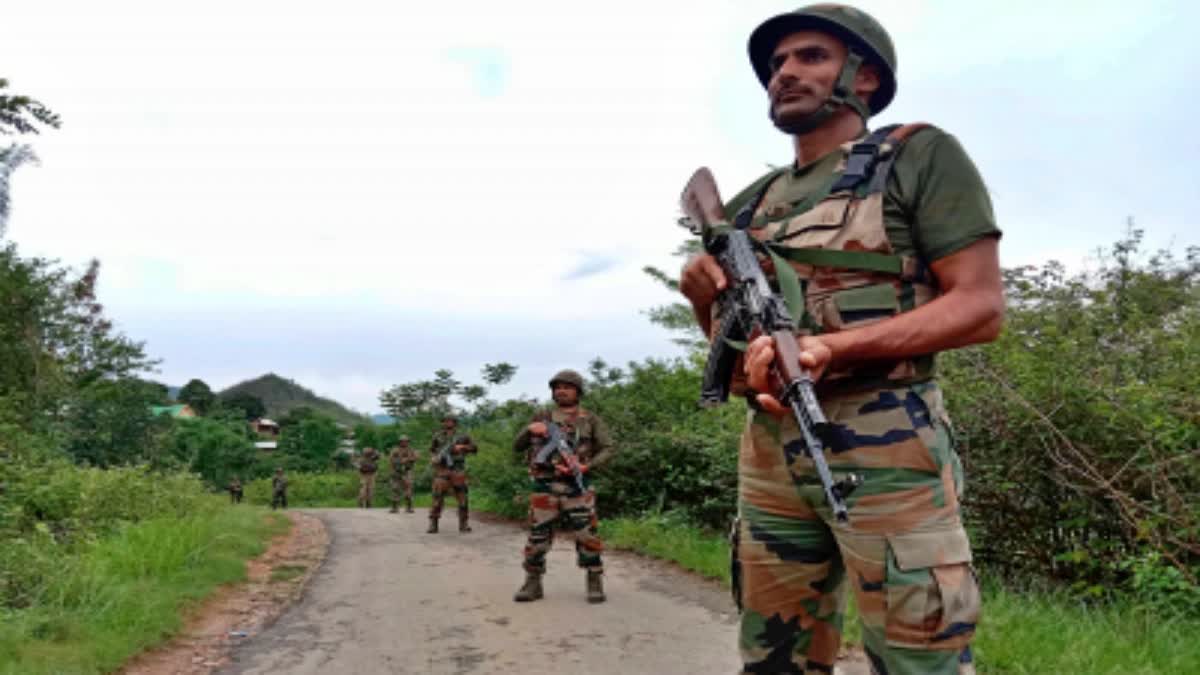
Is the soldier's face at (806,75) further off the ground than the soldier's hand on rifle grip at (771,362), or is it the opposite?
the soldier's face at (806,75)

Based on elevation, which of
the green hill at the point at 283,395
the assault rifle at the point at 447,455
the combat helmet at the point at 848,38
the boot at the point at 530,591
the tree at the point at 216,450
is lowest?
the boot at the point at 530,591

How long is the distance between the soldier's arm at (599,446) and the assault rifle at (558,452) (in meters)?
0.18

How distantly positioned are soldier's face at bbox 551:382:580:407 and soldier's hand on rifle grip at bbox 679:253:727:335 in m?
5.06

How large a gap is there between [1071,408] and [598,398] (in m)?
7.86

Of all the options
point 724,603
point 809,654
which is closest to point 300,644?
point 724,603

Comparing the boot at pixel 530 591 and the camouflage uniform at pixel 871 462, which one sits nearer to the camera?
the camouflage uniform at pixel 871 462

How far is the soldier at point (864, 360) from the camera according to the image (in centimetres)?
163

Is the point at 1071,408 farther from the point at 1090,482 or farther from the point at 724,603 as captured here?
the point at 724,603

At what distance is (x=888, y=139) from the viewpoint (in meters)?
1.84

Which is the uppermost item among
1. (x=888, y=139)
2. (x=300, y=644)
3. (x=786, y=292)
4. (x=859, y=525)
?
(x=888, y=139)

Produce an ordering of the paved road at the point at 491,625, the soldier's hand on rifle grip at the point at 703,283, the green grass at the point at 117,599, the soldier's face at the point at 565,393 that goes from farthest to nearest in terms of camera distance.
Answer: the soldier's face at the point at 565,393 → the paved road at the point at 491,625 → the green grass at the point at 117,599 → the soldier's hand on rifle grip at the point at 703,283

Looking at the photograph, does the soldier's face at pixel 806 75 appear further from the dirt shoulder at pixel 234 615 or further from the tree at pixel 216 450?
the tree at pixel 216 450

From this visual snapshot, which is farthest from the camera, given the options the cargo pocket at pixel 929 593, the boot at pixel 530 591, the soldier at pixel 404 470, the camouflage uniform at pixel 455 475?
the soldier at pixel 404 470

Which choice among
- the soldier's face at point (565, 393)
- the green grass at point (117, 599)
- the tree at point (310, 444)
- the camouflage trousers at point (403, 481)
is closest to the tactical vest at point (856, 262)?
the green grass at point (117, 599)
